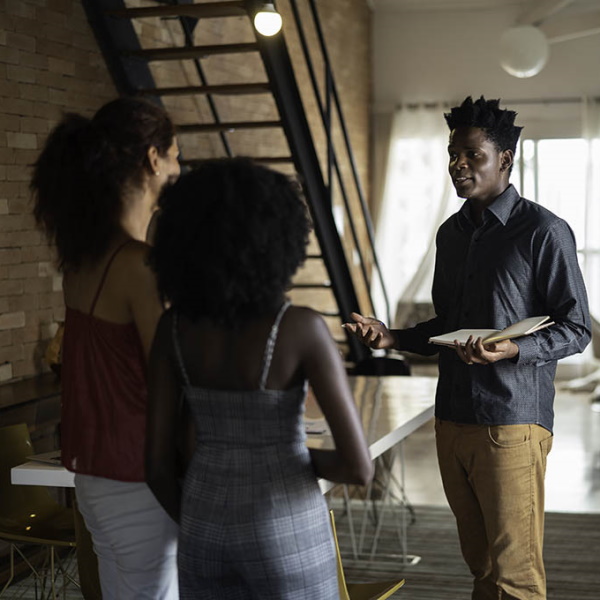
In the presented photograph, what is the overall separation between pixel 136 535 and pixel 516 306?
1246 millimetres

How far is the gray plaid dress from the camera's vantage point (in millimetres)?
1607

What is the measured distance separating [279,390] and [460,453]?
3.82 feet

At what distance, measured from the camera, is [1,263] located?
4367mm

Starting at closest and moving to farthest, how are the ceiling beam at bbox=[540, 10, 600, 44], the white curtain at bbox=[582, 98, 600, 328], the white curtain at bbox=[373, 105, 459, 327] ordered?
the ceiling beam at bbox=[540, 10, 600, 44] → the white curtain at bbox=[582, 98, 600, 328] → the white curtain at bbox=[373, 105, 459, 327]

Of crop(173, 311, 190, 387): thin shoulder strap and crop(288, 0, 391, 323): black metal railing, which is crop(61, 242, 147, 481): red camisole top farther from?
crop(288, 0, 391, 323): black metal railing

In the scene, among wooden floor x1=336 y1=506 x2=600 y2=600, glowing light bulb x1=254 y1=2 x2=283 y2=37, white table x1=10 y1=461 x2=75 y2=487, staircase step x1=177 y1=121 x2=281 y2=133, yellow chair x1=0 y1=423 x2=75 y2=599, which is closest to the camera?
white table x1=10 y1=461 x2=75 y2=487

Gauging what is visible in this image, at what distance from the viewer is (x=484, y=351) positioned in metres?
2.40

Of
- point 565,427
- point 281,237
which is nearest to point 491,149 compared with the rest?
point 281,237

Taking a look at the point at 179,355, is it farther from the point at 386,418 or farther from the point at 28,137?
the point at 28,137

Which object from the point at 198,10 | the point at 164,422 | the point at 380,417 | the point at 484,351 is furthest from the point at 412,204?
the point at 164,422

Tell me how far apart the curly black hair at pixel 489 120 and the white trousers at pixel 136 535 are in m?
1.40

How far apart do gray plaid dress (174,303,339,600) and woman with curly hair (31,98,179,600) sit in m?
0.23

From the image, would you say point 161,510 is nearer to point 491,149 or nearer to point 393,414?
point 491,149

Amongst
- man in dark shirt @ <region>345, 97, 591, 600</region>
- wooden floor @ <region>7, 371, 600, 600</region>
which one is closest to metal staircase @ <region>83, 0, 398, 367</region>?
wooden floor @ <region>7, 371, 600, 600</region>
